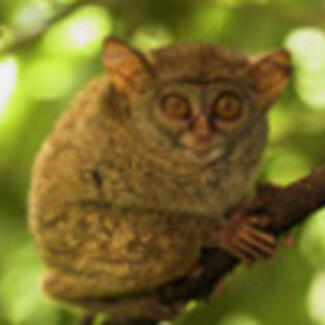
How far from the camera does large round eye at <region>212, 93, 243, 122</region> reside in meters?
4.40

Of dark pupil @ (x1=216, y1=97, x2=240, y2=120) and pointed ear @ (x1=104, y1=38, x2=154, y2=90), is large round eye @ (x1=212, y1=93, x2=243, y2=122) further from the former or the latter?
pointed ear @ (x1=104, y1=38, x2=154, y2=90)

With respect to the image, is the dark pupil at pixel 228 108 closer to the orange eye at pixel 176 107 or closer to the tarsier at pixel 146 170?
the tarsier at pixel 146 170

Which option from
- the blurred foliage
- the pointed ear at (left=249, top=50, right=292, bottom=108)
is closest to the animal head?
the pointed ear at (left=249, top=50, right=292, bottom=108)

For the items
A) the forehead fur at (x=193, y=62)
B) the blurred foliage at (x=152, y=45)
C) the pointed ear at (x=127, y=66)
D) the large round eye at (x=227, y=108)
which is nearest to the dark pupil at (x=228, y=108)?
the large round eye at (x=227, y=108)

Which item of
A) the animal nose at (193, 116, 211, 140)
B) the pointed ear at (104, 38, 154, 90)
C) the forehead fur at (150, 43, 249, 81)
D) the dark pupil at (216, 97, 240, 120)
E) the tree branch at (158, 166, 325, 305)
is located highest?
the pointed ear at (104, 38, 154, 90)

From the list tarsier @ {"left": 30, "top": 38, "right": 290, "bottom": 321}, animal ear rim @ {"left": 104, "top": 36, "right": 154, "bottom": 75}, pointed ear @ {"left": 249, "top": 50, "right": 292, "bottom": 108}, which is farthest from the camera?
pointed ear @ {"left": 249, "top": 50, "right": 292, "bottom": 108}

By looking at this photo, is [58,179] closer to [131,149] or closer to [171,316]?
[131,149]

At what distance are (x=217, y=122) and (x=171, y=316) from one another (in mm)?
911

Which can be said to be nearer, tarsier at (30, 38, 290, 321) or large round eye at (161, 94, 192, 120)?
tarsier at (30, 38, 290, 321)

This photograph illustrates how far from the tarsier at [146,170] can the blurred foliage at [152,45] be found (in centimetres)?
53

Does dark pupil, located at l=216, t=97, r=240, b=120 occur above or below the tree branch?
above

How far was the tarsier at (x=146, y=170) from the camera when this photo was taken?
421 cm

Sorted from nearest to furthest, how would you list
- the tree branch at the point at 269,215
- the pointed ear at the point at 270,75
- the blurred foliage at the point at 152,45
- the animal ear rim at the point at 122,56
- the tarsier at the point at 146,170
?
the tree branch at the point at 269,215 → the tarsier at the point at 146,170 → the animal ear rim at the point at 122,56 → the pointed ear at the point at 270,75 → the blurred foliage at the point at 152,45

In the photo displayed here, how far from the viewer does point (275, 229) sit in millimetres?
3732
